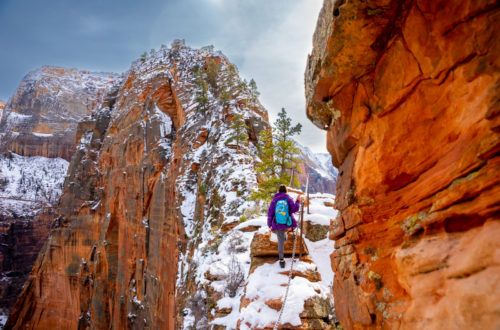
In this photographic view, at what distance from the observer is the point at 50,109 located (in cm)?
10212

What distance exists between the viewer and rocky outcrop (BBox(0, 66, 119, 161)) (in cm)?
9262

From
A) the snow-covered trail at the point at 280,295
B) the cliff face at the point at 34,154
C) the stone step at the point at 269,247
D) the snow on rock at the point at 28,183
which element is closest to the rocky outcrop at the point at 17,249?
the cliff face at the point at 34,154

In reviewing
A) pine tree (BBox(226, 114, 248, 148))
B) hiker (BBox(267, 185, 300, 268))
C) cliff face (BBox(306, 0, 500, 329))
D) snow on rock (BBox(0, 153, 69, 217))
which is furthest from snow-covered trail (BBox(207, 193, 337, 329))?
snow on rock (BBox(0, 153, 69, 217))

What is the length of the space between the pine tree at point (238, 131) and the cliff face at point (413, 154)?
1365cm

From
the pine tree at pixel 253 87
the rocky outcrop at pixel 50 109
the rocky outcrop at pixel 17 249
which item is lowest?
the rocky outcrop at pixel 17 249

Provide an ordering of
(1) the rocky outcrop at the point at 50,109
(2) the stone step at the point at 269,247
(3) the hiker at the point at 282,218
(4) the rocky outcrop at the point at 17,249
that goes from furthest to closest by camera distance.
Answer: (1) the rocky outcrop at the point at 50,109
(4) the rocky outcrop at the point at 17,249
(2) the stone step at the point at 269,247
(3) the hiker at the point at 282,218

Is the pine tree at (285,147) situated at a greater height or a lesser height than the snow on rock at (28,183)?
lesser

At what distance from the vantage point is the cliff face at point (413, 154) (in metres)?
2.28

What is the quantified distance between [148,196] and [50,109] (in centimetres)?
10470

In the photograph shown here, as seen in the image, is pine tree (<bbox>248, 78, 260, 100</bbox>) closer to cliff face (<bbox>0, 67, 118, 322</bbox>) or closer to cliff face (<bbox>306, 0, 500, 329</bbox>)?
cliff face (<bbox>306, 0, 500, 329</bbox>)

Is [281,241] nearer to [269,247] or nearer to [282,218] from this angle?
[282,218]

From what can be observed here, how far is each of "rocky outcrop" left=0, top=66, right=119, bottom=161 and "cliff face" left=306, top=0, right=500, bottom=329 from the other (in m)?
103

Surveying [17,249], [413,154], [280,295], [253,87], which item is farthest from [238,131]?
[17,249]

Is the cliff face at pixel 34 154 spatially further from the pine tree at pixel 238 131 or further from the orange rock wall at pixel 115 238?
the pine tree at pixel 238 131
